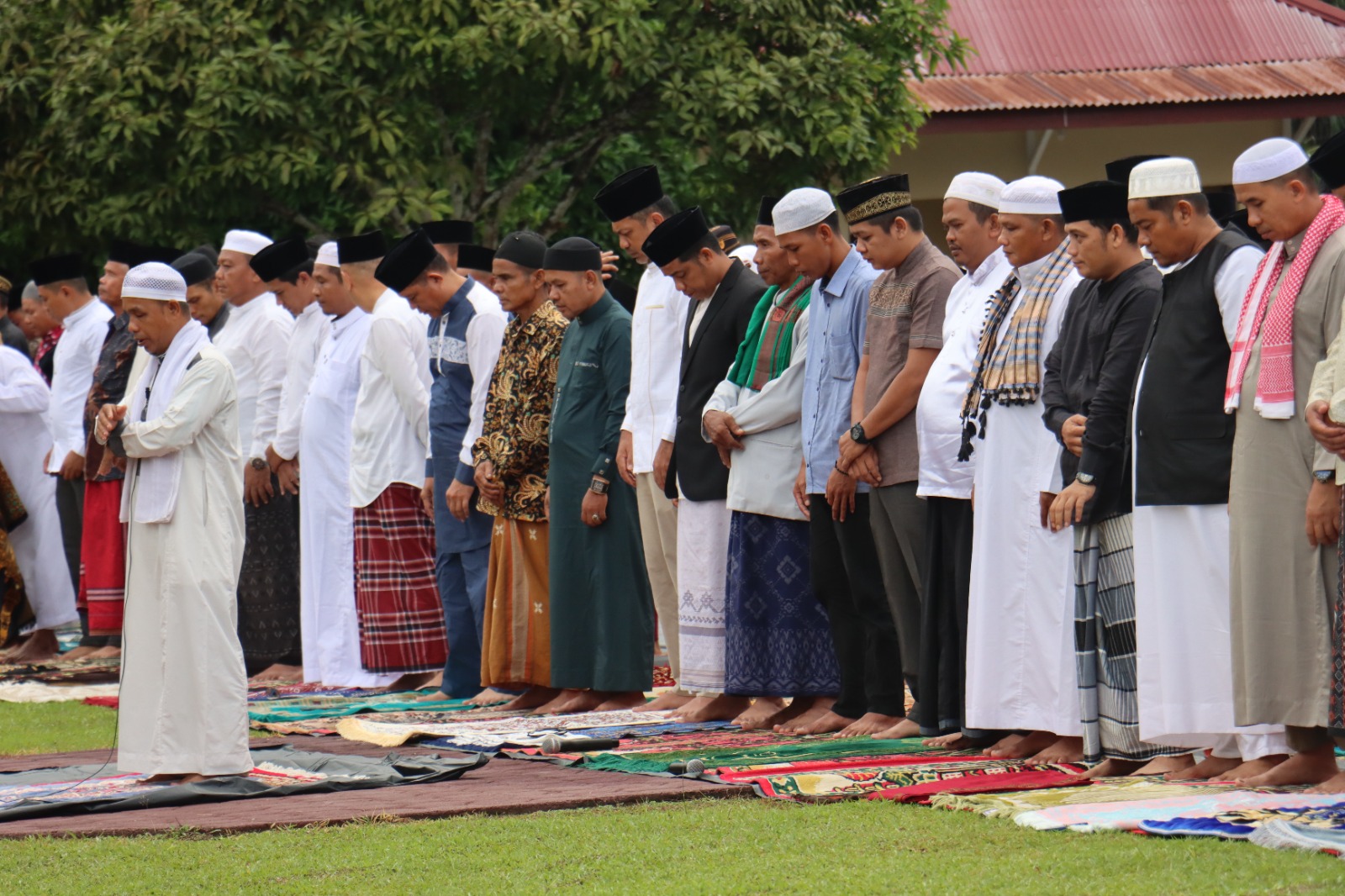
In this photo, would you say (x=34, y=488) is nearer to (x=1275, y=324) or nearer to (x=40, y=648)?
(x=40, y=648)

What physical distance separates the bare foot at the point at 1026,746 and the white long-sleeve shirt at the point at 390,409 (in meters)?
4.02

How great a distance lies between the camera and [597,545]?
8781mm

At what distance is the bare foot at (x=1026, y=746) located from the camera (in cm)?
668

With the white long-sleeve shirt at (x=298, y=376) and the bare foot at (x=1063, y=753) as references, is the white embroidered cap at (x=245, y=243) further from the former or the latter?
the bare foot at (x=1063, y=753)

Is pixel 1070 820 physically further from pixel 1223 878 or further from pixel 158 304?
pixel 158 304

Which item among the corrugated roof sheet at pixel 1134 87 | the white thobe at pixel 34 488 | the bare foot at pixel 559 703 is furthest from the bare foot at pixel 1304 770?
the corrugated roof sheet at pixel 1134 87

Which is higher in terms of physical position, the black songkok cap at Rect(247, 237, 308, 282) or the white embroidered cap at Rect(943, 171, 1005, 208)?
the black songkok cap at Rect(247, 237, 308, 282)

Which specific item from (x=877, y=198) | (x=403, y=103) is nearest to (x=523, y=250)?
(x=877, y=198)

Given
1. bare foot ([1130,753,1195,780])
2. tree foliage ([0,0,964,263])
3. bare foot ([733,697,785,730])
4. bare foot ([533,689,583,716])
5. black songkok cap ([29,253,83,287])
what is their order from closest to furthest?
bare foot ([1130,753,1195,780])
bare foot ([733,697,785,730])
bare foot ([533,689,583,716])
black songkok cap ([29,253,83,287])
tree foliage ([0,0,964,263])

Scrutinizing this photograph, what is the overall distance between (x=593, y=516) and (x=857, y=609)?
1.56m

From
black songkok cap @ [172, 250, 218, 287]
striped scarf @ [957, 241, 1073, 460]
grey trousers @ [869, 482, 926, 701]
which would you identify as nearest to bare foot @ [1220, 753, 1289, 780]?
striped scarf @ [957, 241, 1073, 460]

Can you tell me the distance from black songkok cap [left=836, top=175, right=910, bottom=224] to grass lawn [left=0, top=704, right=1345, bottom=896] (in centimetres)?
243

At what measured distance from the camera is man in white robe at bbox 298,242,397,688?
1028 cm

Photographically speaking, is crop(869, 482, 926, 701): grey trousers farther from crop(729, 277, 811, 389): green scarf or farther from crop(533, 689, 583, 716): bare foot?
crop(533, 689, 583, 716): bare foot
